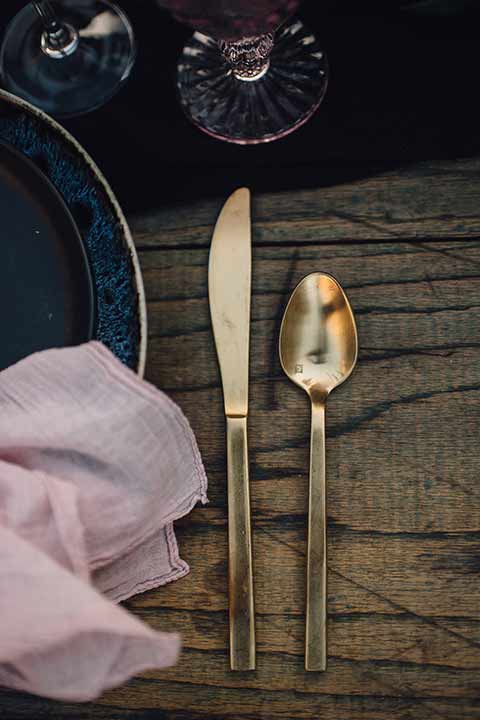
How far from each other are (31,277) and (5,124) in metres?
0.08

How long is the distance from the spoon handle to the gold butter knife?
0.03 metres

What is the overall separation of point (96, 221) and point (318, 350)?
122 millimetres

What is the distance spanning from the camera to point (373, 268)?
0.40 metres

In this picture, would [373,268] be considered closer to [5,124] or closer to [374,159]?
[374,159]

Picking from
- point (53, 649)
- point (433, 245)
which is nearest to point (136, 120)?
point (433, 245)

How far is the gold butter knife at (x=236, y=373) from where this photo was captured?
355 mm

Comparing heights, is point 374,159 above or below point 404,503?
above

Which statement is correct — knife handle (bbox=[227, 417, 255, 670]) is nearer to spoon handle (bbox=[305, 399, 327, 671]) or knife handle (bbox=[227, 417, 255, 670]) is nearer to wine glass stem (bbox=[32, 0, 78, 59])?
spoon handle (bbox=[305, 399, 327, 671])

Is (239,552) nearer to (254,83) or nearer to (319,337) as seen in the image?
(319,337)

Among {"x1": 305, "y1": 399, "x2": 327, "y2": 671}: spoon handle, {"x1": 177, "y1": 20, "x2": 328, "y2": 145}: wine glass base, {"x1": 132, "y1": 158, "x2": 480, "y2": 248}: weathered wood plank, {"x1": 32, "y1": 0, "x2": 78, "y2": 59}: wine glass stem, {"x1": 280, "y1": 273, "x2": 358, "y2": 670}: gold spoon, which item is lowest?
{"x1": 305, "y1": 399, "x2": 327, "y2": 671}: spoon handle

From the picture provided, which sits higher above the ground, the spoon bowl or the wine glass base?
the wine glass base

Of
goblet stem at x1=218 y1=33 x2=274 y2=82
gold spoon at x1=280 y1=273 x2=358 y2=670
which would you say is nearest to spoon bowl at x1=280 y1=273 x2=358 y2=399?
gold spoon at x1=280 y1=273 x2=358 y2=670

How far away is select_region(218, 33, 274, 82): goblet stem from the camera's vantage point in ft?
1.33

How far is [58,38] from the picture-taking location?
45 centimetres
